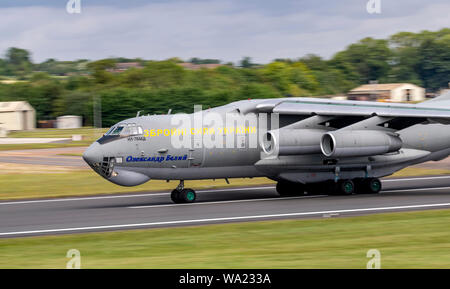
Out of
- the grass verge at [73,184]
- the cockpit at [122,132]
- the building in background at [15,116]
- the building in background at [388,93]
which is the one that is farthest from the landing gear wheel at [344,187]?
the building in background at [15,116]

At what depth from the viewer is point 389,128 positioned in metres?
24.3

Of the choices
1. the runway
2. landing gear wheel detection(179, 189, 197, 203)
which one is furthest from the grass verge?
landing gear wheel detection(179, 189, 197, 203)

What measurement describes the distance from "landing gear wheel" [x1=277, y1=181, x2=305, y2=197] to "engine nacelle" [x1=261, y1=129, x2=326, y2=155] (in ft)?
5.99

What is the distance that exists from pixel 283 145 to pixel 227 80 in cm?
7080

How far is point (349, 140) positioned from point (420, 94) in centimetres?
8345

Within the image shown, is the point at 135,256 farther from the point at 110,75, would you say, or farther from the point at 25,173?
the point at 110,75

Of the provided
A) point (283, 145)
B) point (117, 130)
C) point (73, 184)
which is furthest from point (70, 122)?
point (283, 145)

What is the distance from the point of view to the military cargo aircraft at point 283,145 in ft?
71.1

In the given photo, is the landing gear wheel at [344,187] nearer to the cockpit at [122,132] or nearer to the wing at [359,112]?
the wing at [359,112]

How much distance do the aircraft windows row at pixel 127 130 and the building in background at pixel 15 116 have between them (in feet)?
221

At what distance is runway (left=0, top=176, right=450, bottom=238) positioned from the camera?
61.4 feet

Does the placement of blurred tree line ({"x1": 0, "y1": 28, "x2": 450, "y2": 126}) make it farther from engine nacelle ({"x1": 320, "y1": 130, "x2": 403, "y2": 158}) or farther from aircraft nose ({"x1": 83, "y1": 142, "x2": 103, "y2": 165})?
aircraft nose ({"x1": 83, "y1": 142, "x2": 103, "y2": 165})

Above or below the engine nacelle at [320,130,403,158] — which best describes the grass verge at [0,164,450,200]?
below
